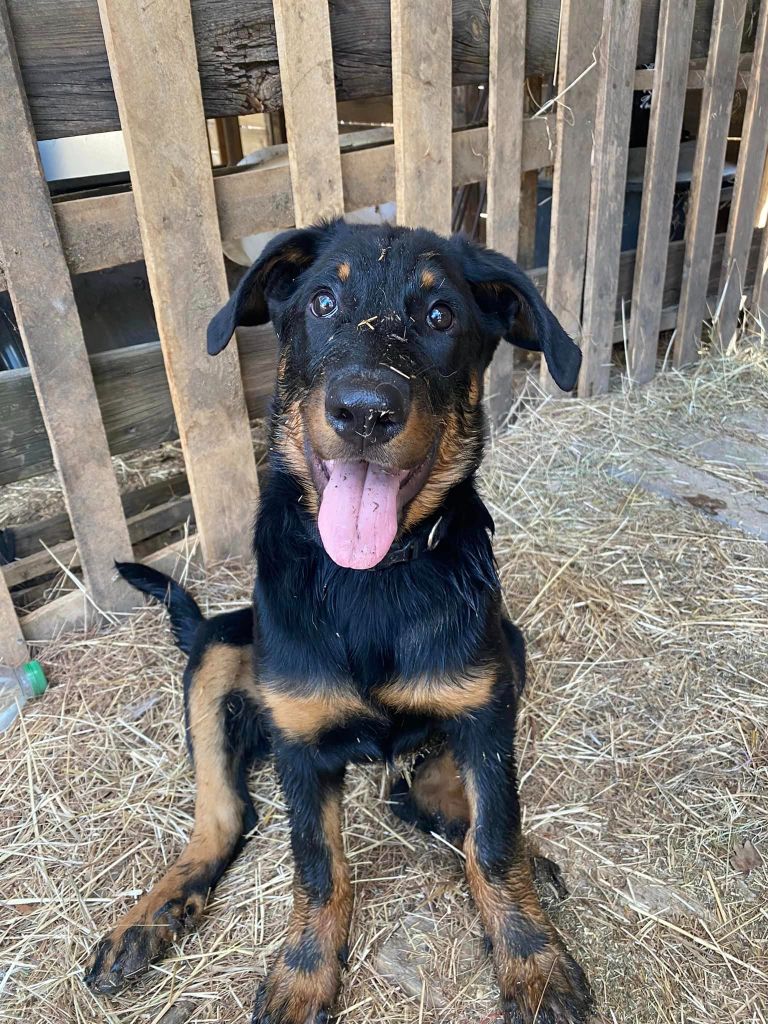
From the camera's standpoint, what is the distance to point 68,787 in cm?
277

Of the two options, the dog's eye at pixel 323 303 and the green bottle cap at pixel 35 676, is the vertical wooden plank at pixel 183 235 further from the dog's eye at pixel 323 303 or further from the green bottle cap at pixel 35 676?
the dog's eye at pixel 323 303

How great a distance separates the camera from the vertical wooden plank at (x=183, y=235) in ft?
9.21

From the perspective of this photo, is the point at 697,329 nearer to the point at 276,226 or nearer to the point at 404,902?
the point at 276,226

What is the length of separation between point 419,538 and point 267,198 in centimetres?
195

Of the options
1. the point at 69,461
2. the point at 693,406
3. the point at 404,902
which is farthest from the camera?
the point at 693,406

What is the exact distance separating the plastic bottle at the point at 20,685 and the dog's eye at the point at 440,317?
220cm

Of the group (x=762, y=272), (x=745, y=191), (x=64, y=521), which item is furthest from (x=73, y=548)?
(x=762, y=272)

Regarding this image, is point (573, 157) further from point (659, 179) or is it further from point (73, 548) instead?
point (73, 548)

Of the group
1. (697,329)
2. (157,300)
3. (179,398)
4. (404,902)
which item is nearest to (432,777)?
(404,902)

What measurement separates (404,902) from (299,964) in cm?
40

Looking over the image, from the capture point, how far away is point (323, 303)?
217 centimetres

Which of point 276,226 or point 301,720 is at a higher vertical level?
point 276,226

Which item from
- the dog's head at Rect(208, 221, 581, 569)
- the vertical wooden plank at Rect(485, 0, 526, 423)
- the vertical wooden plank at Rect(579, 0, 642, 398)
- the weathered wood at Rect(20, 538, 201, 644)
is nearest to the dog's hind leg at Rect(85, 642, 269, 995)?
the dog's head at Rect(208, 221, 581, 569)

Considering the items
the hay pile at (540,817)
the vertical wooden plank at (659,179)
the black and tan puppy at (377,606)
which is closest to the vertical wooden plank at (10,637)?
the hay pile at (540,817)
